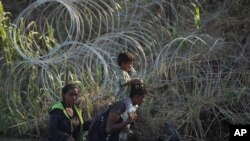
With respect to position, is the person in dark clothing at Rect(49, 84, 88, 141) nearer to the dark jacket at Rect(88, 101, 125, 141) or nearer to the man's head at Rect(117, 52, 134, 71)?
the dark jacket at Rect(88, 101, 125, 141)

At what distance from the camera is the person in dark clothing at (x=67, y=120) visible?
20.5 feet

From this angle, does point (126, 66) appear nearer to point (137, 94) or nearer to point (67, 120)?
point (137, 94)

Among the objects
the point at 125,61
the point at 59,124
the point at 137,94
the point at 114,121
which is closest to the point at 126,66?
the point at 125,61

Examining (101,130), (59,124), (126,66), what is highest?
(126,66)

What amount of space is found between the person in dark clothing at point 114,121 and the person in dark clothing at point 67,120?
21cm

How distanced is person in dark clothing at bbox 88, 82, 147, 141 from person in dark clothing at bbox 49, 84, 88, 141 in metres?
0.21

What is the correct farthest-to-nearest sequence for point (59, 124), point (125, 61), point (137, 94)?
point (125, 61)
point (137, 94)
point (59, 124)

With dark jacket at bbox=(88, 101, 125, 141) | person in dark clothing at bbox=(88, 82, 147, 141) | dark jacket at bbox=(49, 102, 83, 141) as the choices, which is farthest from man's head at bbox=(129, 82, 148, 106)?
dark jacket at bbox=(49, 102, 83, 141)

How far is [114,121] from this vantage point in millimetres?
6348

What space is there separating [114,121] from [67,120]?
1.56ft

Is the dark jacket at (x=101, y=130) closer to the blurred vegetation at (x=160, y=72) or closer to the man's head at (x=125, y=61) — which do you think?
the man's head at (x=125, y=61)

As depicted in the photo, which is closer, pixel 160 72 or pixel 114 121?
pixel 114 121

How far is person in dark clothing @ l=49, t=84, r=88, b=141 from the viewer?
20.5ft

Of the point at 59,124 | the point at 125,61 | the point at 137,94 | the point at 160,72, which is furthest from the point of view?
the point at 160,72
